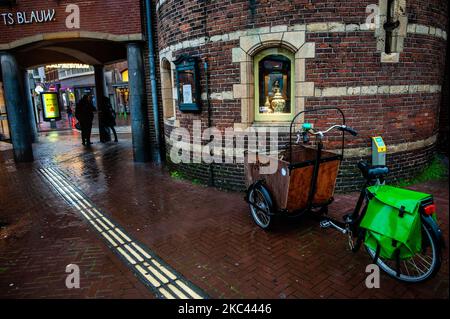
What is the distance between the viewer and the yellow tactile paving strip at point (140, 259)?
3.71 meters

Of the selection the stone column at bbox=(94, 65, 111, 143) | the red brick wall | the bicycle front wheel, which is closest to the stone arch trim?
the bicycle front wheel

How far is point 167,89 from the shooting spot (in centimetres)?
962

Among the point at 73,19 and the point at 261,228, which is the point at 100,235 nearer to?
the point at 261,228

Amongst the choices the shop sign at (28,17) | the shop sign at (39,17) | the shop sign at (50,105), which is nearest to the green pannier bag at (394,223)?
the shop sign at (39,17)

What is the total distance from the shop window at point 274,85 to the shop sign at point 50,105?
1514 centimetres

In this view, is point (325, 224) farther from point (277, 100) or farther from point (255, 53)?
point (255, 53)

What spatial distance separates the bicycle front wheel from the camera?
3250 millimetres

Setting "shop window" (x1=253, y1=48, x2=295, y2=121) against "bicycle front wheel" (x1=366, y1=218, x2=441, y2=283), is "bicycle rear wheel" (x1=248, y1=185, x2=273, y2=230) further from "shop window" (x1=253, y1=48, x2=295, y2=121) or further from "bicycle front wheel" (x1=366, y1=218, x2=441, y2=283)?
"shop window" (x1=253, y1=48, x2=295, y2=121)

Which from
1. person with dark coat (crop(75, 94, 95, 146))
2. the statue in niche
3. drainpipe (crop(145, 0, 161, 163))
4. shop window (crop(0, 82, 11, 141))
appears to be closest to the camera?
the statue in niche

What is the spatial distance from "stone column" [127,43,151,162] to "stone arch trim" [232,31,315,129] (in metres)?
4.47

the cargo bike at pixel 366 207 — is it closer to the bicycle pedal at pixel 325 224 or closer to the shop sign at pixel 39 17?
the bicycle pedal at pixel 325 224

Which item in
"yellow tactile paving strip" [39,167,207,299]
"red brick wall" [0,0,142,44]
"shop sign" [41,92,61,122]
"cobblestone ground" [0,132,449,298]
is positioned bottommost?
"yellow tactile paving strip" [39,167,207,299]

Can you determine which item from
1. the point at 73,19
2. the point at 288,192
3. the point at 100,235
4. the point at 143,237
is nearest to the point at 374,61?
the point at 288,192

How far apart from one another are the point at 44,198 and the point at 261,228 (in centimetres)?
520
